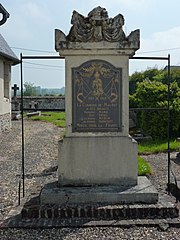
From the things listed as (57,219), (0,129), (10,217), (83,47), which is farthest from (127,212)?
(0,129)

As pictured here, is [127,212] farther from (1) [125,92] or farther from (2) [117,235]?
(1) [125,92]

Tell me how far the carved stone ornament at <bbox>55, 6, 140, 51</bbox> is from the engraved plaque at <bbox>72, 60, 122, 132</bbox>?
1.16ft

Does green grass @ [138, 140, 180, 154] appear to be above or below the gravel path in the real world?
above

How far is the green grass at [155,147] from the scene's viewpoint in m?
10.1

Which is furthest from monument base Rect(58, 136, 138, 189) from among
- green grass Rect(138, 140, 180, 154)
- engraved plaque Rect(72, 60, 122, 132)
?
green grass Rect(138, 140, 180, 154)

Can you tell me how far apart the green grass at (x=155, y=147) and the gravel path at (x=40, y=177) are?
54 cm

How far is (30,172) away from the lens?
749 cm

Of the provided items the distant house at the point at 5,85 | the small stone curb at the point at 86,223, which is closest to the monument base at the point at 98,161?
the small stone curb at the point at 86,223

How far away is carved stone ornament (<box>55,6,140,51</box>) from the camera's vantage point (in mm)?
4535

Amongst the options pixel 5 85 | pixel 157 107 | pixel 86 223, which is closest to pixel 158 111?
pixel 157 107

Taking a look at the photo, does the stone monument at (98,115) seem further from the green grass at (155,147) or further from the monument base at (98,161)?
the green grass at (155,147)

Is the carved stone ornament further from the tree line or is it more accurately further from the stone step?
the tree line

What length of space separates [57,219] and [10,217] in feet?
2.14

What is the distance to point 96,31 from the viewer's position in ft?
14.9
